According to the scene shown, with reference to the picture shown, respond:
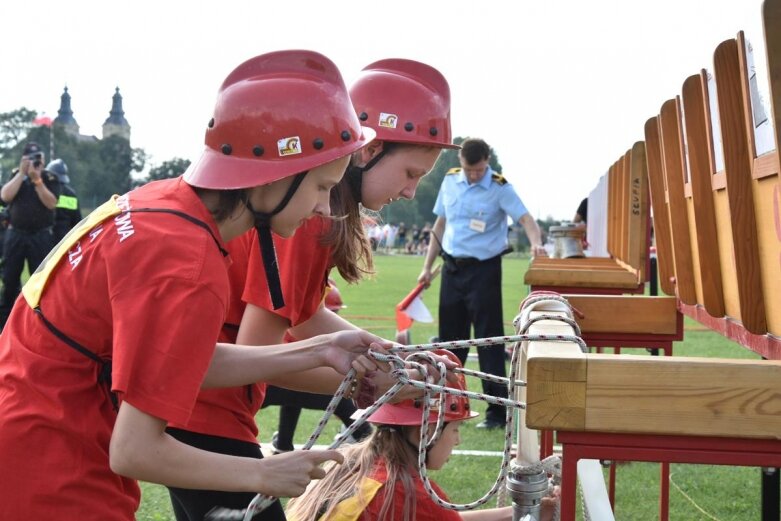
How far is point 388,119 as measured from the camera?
117 inches

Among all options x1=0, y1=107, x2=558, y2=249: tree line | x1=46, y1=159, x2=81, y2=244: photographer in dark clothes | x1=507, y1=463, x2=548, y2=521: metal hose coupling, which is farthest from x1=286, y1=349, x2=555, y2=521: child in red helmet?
x1=0, y1=107, x2=558, y2=249: tree line

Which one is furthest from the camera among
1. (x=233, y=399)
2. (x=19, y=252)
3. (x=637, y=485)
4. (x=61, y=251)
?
(x=19, y=252)

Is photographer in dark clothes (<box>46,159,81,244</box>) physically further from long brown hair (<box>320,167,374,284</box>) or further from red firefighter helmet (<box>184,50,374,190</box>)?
red firefighter helmet (<box>184,50,374,190</box>)

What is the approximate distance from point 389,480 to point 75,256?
4.83 ft

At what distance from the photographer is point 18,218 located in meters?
11.6

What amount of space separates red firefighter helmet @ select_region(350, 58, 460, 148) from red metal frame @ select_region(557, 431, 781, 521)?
58.8 inches

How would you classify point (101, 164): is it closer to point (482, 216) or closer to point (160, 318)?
point (482, 216)

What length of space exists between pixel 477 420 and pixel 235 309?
203 inches

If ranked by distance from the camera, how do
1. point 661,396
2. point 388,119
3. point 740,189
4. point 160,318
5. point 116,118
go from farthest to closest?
point 116,118
point 388,119
point 740,189
point 160,318
point 661,396

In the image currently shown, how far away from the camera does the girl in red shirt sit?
1.75 meters

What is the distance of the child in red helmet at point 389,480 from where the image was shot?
9.82 ft

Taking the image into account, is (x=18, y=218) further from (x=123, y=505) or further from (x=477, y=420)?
(x=123, y=505)

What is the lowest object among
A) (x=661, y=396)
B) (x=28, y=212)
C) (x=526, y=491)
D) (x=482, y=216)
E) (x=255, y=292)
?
(x=526, y=491)

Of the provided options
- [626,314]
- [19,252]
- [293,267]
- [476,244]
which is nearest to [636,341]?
[626,314]
